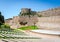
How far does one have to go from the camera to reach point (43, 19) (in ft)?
117

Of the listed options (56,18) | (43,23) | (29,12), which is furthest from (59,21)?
(29,12)

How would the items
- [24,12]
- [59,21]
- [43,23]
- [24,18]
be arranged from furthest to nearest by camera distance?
[24,12], [24,18], [43,23], [59,21]

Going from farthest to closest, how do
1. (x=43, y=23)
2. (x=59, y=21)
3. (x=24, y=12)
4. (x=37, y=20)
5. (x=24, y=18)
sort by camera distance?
(x=24, y=12)
(x=24, y=18)
(x=37, y=20)
(x=43, y=23)
(x=59, y=21)

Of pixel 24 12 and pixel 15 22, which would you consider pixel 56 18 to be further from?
pixel 24 12

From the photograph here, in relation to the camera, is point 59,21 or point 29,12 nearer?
point 59,21

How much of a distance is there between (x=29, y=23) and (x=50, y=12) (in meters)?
5.60

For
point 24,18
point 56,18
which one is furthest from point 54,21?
point 24,18

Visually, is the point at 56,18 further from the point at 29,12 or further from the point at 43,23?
the point at 29,12

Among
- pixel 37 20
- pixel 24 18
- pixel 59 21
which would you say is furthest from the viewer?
pixel 24 18

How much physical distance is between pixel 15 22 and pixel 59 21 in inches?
555

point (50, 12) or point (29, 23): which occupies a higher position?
point (50, 12)

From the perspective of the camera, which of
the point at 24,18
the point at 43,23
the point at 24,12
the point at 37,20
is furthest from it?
the point at 24,12

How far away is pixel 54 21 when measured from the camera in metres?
32.5

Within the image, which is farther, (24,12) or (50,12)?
(24,12)
